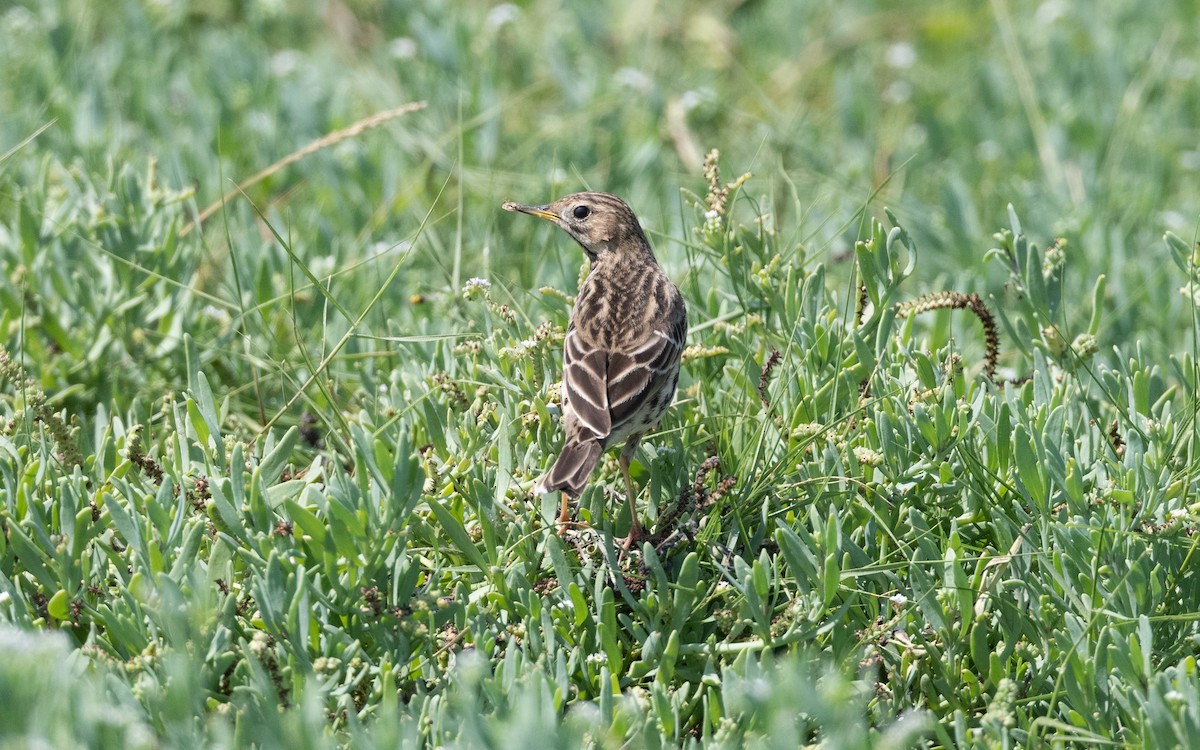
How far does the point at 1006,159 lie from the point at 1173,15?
2521 mm

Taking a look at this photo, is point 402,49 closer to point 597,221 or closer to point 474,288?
point 597,221

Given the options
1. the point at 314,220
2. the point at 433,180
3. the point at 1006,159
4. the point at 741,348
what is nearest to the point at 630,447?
the point at 741,348

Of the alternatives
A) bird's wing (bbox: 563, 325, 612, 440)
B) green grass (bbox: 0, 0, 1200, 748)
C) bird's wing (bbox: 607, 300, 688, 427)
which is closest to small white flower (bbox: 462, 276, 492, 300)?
green grass (bbox: 0, 0, 1200, 748)

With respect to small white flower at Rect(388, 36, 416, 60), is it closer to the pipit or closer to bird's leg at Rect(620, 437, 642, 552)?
the pipit

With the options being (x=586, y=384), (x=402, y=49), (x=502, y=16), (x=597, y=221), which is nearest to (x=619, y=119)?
(x=502, y=16)

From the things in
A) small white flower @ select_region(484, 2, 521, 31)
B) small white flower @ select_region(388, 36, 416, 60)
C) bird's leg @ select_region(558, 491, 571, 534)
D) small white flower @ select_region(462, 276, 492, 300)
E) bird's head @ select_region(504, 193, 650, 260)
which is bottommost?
bird's leg @ select_region(558, 491, 571, 534)

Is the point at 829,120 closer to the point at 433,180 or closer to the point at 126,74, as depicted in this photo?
the point at 433,180

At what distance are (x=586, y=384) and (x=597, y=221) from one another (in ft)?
4.52

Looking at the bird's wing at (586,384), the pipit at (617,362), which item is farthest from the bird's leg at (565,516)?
the bird's wing at (586,384)

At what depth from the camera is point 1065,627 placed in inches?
138

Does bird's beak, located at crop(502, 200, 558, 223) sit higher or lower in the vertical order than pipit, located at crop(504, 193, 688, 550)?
higher

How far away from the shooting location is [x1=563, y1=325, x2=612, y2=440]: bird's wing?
12.2ft

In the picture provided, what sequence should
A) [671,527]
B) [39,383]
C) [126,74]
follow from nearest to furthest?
[671,527] → [39,383] → [126,74]

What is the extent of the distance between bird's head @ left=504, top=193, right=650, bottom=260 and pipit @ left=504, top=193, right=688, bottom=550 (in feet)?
0.05
